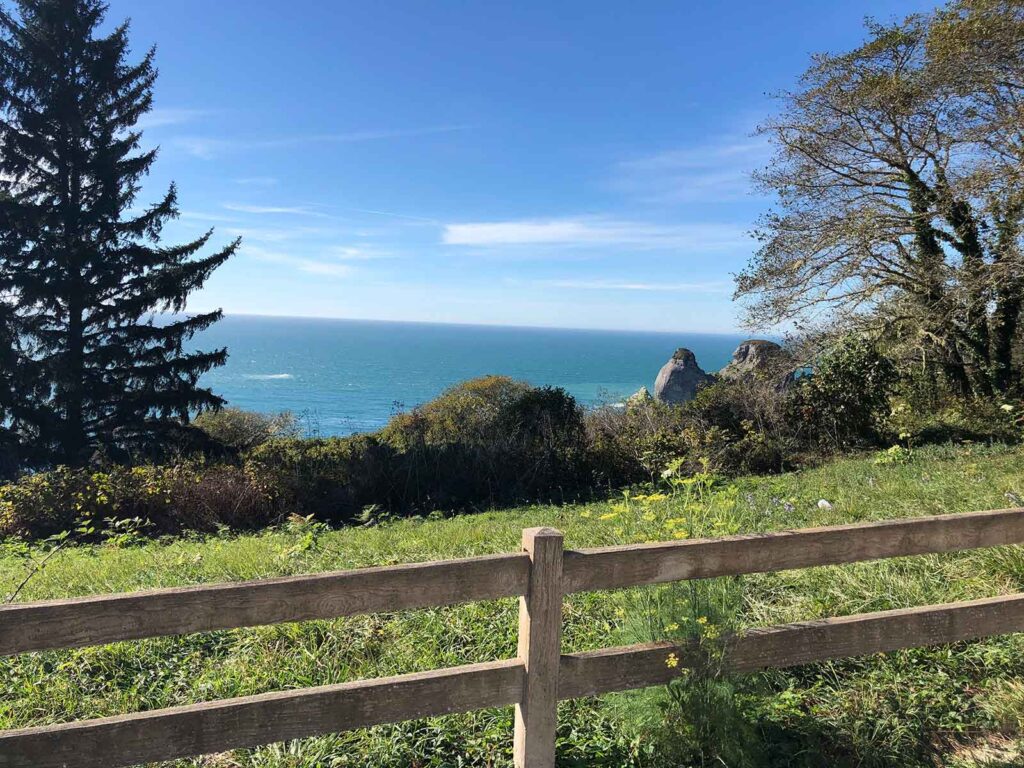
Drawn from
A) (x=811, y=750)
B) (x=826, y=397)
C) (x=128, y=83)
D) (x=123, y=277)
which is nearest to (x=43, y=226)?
(x=123, y=277)

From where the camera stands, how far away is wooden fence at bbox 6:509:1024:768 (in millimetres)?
2230

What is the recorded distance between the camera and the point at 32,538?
10656 mm

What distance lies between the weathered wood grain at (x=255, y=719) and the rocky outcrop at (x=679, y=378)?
38.7 meters

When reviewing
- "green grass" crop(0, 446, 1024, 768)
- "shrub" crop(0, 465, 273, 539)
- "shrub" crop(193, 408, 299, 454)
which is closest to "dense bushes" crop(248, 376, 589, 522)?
"shrub" crop(0, 465, 273, 539)

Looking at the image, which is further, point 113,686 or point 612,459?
point 612,459

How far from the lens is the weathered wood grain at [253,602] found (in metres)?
2.17

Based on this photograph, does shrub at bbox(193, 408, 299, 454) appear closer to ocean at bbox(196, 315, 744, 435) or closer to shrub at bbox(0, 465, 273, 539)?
ocean at bbox(196, 315, 744, 435)

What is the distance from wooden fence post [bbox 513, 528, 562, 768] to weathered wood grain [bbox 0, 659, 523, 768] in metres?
0.08

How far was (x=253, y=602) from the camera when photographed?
7.73 ft

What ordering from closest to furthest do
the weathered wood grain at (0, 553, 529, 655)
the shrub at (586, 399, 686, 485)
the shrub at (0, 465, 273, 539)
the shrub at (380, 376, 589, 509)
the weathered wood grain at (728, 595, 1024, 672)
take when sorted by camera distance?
the weathered wood grain at (0, 553, 529, 655)
the weathered wood grain at (728, 595, 1024, 672)
the shrub at (0, 465, 273, 539)
the shrub at (380, 376, 589, 509)
the shrub at (586, 399, 686, 485)

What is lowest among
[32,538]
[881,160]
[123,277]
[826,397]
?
[32,538]

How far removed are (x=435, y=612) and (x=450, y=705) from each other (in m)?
1.72

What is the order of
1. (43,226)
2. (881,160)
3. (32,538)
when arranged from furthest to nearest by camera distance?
(43,226) < (881,160) < (32,538)

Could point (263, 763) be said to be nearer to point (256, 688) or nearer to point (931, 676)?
point (256, 688)
